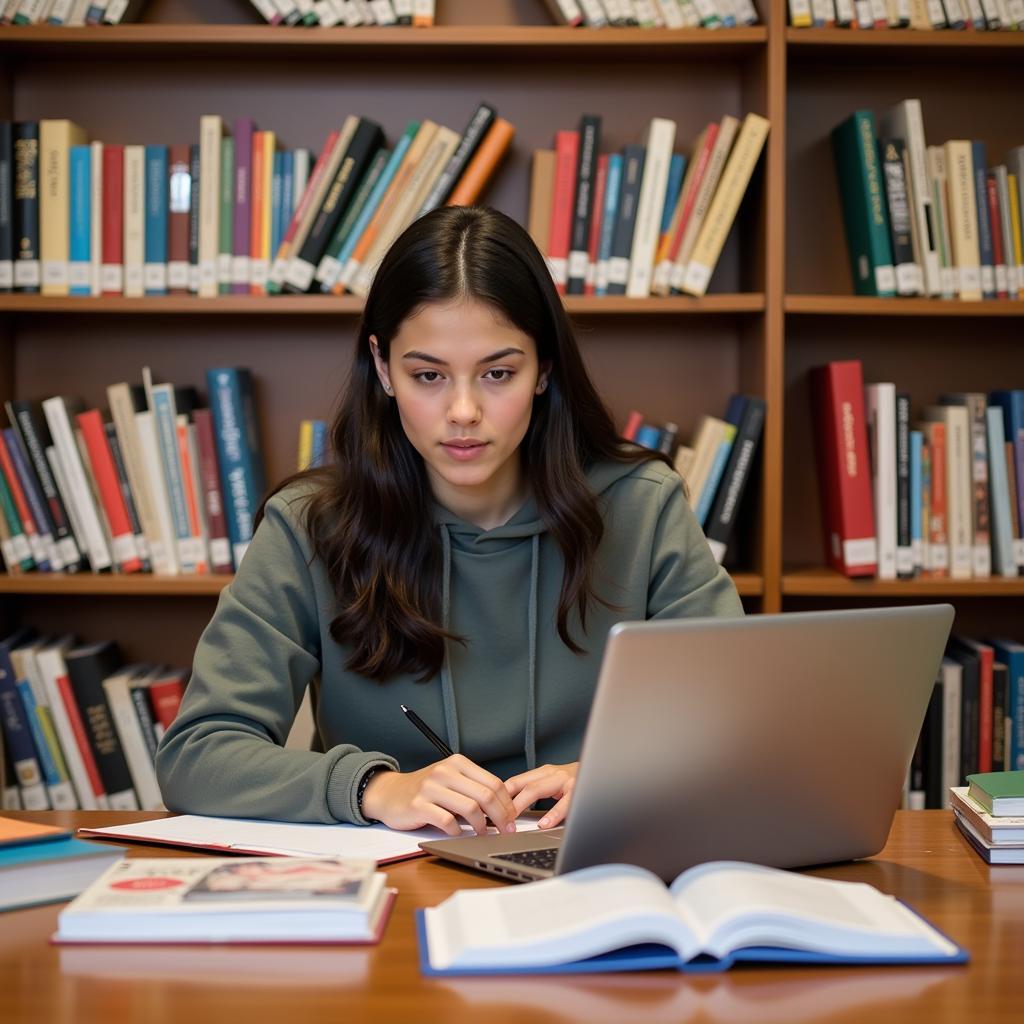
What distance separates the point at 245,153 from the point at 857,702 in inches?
67.8

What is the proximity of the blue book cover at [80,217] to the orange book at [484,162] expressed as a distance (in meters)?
0.64

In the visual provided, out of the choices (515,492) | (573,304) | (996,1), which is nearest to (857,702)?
(515,492)

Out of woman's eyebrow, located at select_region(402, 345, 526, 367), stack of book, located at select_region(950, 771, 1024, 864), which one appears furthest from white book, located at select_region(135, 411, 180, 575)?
stack of book, located at select_region(950, 771, 1024, 864)

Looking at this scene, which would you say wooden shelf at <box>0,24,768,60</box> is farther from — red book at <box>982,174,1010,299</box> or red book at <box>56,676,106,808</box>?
red book at <box>56,676,106,808</box>

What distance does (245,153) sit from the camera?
2340 mm

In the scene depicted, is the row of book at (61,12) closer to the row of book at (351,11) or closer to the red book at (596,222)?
the row of book at (351,11)

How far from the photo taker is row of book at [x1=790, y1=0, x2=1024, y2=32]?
227 centimetres

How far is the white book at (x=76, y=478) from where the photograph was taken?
2350 millimetres

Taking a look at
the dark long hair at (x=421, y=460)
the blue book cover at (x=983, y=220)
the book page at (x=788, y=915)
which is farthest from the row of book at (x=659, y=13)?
the book page at (x=788, y=915)

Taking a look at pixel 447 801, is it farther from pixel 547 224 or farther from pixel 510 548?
pixel 547 224

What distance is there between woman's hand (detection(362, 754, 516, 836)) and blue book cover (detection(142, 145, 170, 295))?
141cm

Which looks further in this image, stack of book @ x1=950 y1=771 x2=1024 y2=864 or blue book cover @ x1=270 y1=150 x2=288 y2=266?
blue book cover @ x1=270 y1=150 x2=288 y2=266

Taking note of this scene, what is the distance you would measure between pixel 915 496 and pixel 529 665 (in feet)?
3.42

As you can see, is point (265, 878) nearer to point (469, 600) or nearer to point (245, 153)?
point (469, 600)
